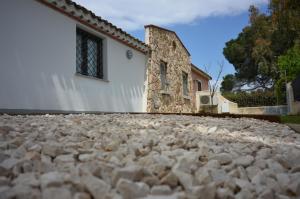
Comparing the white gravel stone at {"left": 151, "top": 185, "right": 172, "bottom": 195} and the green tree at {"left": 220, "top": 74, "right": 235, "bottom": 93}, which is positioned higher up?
the green tree at {"left": 220, "top": 74, "right": 235, "bottom": 93}

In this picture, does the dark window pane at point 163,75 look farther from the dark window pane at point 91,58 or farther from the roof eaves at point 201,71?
the roof eaves at point 201,71

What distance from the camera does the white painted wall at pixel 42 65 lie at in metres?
4.92

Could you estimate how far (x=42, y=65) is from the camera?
221 inches

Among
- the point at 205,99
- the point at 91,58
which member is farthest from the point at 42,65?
the point at 205,99

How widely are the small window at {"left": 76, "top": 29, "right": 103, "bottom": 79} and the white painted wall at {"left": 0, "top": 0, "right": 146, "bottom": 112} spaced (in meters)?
0.24

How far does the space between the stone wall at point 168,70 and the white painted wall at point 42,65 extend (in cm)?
245

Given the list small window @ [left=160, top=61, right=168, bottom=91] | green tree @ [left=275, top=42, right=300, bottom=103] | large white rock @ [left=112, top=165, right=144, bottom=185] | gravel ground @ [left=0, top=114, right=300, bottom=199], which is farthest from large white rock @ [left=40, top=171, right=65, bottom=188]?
green tree @ [left=275, top=42, right=300, bottom=103]

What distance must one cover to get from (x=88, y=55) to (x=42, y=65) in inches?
73.1

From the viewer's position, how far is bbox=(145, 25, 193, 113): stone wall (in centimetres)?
1014

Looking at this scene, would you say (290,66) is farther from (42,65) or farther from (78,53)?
(42,65)

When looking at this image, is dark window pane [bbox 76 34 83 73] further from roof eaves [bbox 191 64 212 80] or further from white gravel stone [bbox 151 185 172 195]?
roof eaves [bbox 191 64 212 80]

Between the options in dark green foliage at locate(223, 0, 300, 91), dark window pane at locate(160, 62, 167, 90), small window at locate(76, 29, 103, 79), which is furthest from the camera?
dark green foliage at locate(223, 0, 300, 91)

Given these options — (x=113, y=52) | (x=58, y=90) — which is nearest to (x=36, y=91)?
(x=58, y=90)

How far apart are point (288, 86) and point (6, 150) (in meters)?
15.7
